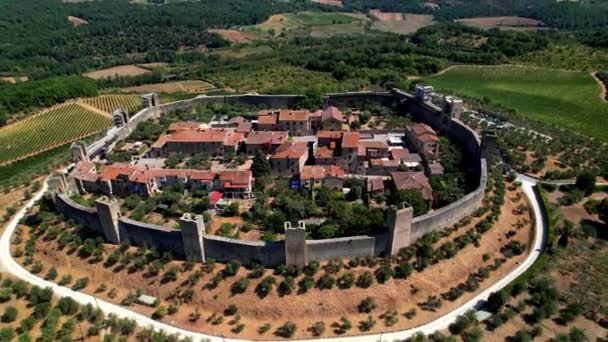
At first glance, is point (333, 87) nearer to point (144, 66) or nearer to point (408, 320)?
point (408, 320)

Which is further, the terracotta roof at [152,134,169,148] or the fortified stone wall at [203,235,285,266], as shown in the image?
the terracotta roof at [152,134,169,148]

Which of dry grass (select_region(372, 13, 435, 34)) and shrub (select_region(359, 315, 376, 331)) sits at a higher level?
dry grass (select_region(372, 13, 435, 34))

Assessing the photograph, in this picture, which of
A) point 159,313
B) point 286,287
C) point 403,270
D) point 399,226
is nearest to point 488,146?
point 399,226

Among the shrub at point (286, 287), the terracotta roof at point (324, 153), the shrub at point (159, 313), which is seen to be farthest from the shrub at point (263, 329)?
the terracotta roof at point (324, 153)

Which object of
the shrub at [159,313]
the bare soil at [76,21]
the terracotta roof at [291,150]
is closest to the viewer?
the shrub at [159,313]

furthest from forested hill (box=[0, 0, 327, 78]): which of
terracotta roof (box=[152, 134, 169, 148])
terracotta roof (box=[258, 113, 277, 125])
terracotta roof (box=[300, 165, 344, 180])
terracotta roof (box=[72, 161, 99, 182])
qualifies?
terracotta roof (box=[300, 165, 344, 180])

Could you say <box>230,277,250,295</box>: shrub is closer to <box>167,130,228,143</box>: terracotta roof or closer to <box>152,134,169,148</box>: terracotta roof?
<box>167,130,228,143</box>: terracotta roof

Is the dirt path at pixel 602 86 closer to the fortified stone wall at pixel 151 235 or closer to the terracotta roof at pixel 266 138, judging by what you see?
the terracotta roof at pixel 266 138

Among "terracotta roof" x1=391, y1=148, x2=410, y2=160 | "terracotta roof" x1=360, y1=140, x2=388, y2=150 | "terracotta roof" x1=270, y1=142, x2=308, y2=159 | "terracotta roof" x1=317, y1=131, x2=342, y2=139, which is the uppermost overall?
"terracotta roof" x1=317, y1=131, x2=342, y2=139
